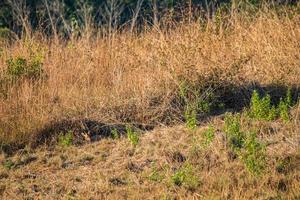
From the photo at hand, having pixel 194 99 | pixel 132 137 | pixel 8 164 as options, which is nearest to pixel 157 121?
pixel 194 99

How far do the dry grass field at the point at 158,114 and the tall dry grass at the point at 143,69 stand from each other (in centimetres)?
2

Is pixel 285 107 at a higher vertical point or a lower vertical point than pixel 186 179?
higher

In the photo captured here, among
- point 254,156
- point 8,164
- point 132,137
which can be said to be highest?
point 254,156

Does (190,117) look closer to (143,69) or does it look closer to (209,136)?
(209,136)

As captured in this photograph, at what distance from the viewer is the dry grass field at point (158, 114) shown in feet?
16.1

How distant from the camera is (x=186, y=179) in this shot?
4820 millimetres

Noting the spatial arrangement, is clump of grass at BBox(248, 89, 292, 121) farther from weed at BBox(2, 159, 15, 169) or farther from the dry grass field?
weed at BBox(2, 159, 15, 169)

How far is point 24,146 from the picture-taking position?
591 centimetres

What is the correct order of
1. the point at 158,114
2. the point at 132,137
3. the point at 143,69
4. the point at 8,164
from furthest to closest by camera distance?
the point at 143,69, the point at 158,114, the point at 132,137, the point at 8,164

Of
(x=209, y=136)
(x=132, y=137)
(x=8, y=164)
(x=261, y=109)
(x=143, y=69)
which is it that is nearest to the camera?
(x=209, y=136)

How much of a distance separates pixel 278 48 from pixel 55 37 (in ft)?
10.4

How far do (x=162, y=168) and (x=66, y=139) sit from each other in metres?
1.15

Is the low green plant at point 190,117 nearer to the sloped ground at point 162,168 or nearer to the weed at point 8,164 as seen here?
the sloped ground at point 162,168

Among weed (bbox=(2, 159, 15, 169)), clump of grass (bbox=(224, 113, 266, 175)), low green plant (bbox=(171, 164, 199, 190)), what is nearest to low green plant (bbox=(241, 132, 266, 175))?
clump of grass (bbox=(224, 113, 266, 175))
